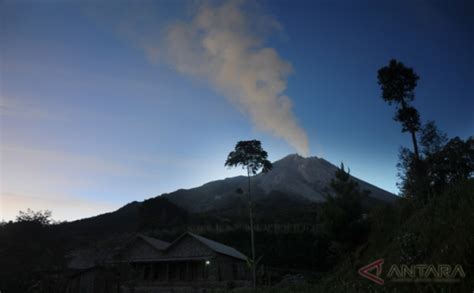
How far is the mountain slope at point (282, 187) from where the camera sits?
122 meters

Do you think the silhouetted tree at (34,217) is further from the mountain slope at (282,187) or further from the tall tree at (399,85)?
the mountain slope at (282,187)

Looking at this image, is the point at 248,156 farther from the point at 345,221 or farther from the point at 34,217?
the point at 34,217

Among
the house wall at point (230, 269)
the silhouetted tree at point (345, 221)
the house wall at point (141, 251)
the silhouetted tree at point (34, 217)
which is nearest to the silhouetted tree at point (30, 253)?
the silhouetted tree at point (34, 217)

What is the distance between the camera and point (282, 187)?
443 ft

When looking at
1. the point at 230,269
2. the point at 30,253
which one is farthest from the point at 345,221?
the point at 30,253

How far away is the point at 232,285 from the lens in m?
27.4

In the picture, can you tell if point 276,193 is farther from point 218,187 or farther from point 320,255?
point 320,255

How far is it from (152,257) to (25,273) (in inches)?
737

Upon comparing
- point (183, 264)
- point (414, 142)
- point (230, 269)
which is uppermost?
point (414, 142)

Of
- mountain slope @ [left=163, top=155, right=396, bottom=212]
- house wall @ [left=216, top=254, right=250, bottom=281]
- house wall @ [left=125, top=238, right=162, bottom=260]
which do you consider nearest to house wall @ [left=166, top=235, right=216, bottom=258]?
house wall @ [left=216, top=254, right=250, bottom=281]

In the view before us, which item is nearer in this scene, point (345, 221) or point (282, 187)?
point (345, 221)

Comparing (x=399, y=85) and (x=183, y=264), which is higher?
(x=399, y=85)

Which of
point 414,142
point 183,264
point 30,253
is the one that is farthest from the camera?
point 183,264

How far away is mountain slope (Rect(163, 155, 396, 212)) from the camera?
4783 inches
